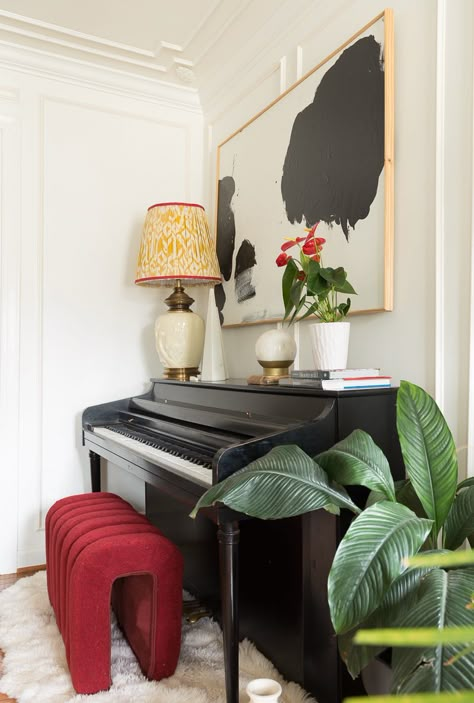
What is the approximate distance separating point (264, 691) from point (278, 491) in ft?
1.92

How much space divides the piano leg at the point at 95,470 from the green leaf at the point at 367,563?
2.02m

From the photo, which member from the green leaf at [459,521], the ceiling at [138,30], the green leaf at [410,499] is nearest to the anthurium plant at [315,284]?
the green leaf at [410,499]

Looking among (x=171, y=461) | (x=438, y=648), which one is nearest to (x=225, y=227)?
(x=171, y=461)

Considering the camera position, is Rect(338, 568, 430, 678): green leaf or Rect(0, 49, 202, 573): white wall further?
Rect(0, 49, 202, 573): white wall

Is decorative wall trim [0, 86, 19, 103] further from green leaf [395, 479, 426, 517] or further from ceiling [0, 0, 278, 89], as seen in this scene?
green leaf [395, 479, 426, 517]

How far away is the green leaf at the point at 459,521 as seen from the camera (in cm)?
124

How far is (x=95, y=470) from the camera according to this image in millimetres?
2822

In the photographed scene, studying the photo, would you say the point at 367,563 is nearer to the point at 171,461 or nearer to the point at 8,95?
the point at 171,461

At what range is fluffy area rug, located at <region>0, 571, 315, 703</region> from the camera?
1.62 m

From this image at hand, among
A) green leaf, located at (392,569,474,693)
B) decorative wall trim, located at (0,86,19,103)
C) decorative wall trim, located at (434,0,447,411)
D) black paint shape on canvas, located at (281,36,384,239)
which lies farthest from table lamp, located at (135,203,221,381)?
green leaf, located at (392,569,474,693)

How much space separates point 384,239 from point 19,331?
1.95m

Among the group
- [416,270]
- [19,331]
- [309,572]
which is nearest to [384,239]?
[416,270]

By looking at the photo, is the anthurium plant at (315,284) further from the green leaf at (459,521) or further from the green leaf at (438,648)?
the green leaf at (438,648)

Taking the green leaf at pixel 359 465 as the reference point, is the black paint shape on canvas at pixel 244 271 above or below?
above
